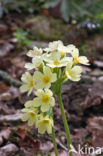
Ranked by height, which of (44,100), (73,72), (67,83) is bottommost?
(44,100)

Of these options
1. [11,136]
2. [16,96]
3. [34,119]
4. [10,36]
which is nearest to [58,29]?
[10,36]

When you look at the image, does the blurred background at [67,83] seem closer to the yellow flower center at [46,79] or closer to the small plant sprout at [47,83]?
the small plant sprout at [47,83]

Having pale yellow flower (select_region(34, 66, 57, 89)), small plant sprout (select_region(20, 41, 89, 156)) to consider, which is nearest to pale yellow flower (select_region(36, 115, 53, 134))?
small plant sprout (select_region(20, 41, 89, 156))

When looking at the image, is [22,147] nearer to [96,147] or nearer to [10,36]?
[96,147]

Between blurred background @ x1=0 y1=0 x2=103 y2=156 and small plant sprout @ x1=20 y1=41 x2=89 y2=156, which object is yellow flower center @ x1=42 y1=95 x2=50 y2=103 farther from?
blurred background @ x1=0 y1=0 x2=103 y2=156

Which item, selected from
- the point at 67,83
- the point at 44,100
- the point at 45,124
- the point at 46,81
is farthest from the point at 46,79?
the point at 67,83

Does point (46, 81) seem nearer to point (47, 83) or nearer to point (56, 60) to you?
point (47, 83)

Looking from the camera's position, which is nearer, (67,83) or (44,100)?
(44,100)
